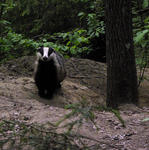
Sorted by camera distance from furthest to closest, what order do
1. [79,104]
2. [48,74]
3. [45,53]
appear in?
1. [48,74]
2. [45,53]
3. [79,104]

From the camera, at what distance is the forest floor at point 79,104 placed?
2.87 metres

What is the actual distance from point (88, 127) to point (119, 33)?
6.98 feet

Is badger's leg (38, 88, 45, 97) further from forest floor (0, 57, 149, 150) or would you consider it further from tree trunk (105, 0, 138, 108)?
tree trunk (105, 0, 138, 108)

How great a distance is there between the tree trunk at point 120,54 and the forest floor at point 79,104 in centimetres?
27

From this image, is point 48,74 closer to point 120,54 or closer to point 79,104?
point 120,54

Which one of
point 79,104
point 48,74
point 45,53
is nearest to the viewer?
point 79,104

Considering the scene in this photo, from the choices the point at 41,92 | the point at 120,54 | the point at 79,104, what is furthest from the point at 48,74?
the point at 79,104

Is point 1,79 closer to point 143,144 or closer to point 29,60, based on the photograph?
point 29,60

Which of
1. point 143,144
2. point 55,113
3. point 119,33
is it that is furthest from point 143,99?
point 143,144

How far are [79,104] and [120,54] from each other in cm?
280

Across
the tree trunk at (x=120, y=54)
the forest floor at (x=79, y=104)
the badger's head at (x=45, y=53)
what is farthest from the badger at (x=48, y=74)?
the tree trunk at (x=120, y=54)

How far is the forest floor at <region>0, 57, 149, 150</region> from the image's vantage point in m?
2.87

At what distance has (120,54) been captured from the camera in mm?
4727

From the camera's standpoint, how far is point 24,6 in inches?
391
